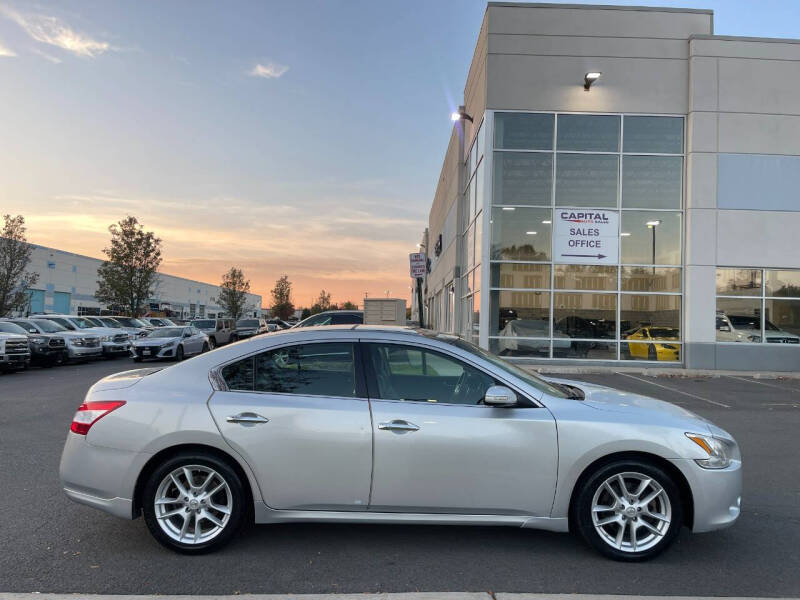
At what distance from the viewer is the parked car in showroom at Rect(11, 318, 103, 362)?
19.0 meters

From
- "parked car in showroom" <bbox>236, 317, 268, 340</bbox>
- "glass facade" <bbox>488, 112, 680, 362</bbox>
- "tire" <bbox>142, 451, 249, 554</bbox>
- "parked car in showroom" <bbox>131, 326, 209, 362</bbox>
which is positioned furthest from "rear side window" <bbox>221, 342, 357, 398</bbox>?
"parked car in showroom" <bbox>236, 317, 268, 340</bbox>

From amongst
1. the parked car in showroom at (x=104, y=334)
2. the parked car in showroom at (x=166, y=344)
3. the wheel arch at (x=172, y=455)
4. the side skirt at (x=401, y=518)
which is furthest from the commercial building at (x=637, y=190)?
the parked car in showroom at (x=104, y=334)

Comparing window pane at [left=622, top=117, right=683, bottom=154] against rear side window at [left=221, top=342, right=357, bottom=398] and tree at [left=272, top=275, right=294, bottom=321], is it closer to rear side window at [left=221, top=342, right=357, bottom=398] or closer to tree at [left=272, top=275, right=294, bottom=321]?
rear side window at [left=221, top=342, right=357, bottom=398]

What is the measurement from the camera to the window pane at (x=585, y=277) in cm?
1736

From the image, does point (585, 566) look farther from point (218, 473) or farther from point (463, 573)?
point (218, 473)

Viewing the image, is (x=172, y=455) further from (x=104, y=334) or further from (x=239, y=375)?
(x=104, y=334)

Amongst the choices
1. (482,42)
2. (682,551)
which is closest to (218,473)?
(682,551)

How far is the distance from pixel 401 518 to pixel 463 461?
0.57 m

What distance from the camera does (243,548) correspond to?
3.84 metres

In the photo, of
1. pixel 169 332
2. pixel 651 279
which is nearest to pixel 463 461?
pixel 651 279

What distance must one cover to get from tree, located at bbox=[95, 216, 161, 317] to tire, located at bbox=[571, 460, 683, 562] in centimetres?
3868

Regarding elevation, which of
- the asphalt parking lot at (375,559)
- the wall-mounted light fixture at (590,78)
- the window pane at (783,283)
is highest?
the wall-mounted light fixture at (590,78)

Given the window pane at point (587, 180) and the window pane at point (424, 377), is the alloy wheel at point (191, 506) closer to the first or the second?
the window pane at point (424, 377)

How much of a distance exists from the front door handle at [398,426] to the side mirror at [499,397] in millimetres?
507
